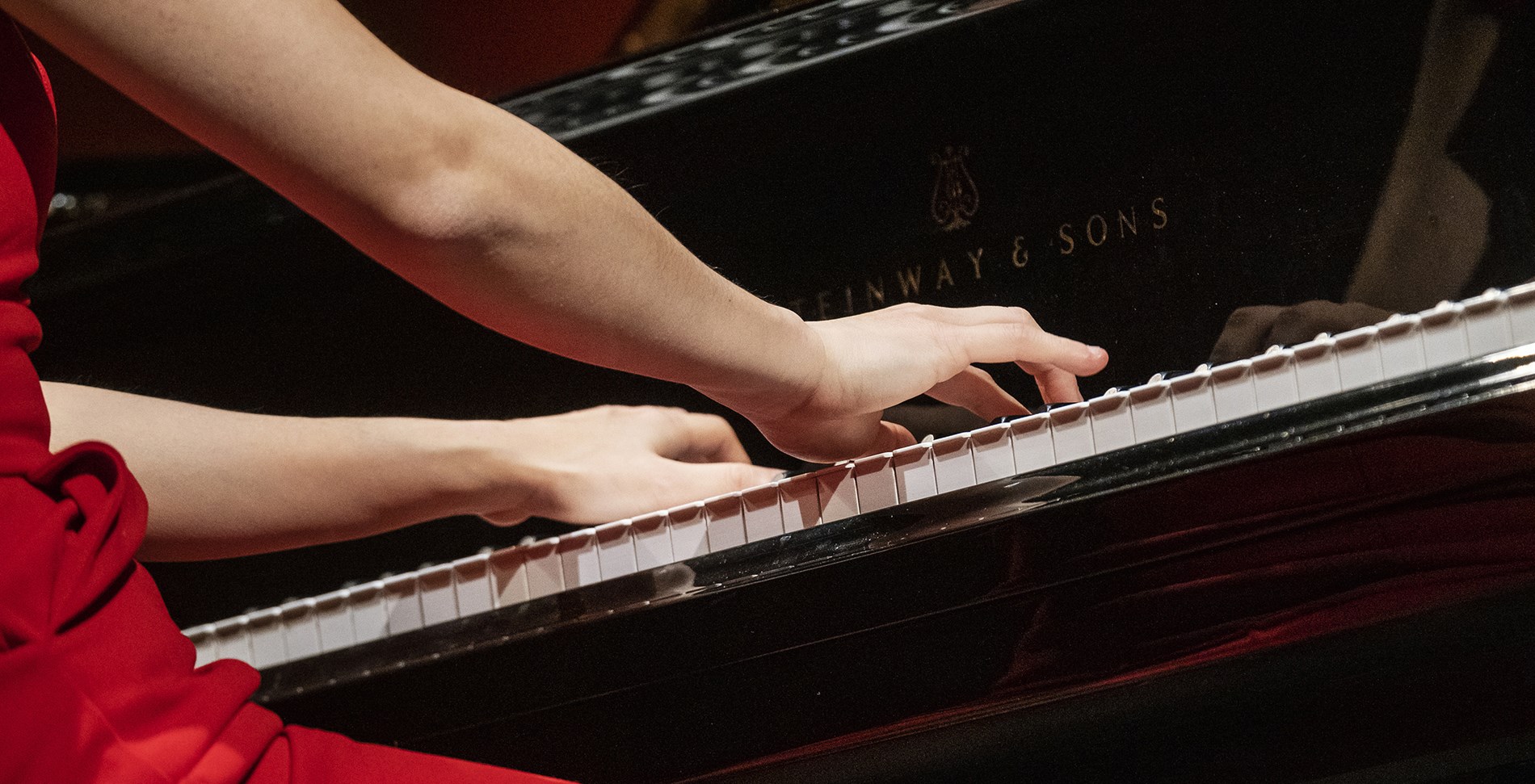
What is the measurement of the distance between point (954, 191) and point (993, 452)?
199 mm

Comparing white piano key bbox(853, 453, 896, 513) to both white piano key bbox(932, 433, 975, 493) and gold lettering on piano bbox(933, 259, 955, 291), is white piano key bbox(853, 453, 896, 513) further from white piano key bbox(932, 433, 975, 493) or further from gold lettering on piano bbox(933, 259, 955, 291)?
gold lettering on piano bbox(933, 259, 955, 291)

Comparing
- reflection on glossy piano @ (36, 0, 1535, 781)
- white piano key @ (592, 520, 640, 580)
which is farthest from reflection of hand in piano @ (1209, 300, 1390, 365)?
white piano key @ (592, 520, 640, 580)

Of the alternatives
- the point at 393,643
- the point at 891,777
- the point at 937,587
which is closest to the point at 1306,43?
the point at 937,587

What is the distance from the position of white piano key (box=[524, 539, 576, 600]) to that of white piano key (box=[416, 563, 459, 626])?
7cm

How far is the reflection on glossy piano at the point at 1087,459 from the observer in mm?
641

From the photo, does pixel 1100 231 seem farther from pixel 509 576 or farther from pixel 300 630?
pixel 300 630

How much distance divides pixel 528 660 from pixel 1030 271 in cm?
48

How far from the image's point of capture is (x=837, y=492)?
71cm

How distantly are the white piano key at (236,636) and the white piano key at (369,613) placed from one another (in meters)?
0.12

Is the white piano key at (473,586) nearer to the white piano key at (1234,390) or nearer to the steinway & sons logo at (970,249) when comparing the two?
the steinway & sons logo at (970,249)

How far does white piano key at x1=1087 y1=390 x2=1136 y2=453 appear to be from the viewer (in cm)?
66

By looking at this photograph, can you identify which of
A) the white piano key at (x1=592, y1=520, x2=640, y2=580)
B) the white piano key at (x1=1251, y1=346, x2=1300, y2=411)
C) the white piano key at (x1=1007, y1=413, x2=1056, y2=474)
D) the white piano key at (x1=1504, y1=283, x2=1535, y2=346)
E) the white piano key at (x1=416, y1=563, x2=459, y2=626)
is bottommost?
the white piano key at (x1=416, y1=563, x2=459, y2=626)

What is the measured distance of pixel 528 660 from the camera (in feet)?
2.58

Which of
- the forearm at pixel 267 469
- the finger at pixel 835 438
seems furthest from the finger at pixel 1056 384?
the forearm at pixel 267 469
